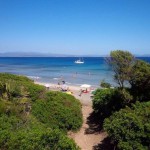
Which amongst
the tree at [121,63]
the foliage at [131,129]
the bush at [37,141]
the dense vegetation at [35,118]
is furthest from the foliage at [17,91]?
the foliage at [131,129]

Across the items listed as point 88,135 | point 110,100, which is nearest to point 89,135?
point 88,135

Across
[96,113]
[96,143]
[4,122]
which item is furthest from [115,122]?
[96,113]

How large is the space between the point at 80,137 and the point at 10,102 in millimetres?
5864

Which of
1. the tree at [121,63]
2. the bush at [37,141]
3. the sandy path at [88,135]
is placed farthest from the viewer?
the tree at [121,63]

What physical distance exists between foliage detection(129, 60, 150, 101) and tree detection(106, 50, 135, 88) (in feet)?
1.50

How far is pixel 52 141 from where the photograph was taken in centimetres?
1305

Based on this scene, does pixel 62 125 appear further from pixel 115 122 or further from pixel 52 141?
pixel 52 141

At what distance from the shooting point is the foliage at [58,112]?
2100 centimetres

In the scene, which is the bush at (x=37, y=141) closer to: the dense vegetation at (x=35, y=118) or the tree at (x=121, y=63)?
the dense vegetation at (x=35, y=118)

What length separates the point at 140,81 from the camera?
2081 centimetres

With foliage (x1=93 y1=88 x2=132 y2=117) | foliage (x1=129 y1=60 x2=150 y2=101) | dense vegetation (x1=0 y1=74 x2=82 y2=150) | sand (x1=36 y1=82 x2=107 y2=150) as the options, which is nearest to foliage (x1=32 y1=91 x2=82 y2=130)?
dense vegetation (x1=0 y1=74 x2=82 y2=150)

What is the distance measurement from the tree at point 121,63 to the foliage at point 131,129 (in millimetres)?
3951

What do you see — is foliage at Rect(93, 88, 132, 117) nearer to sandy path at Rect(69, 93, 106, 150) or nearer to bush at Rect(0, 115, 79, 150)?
sandy path at Rect(69, 93, 106, 150)

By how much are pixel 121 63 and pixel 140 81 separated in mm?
2091
